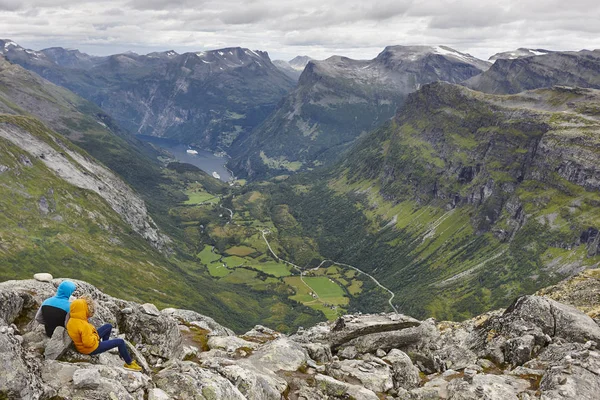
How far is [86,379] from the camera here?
83.7 feet

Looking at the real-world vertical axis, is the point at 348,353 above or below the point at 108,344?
below

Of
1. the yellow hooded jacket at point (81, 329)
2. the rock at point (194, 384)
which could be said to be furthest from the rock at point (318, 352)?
the yellow hooded jacket at point (81, 329)

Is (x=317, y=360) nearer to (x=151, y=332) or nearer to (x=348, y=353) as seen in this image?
(x=348, y=353)

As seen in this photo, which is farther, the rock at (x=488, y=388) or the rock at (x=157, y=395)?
the rock at (x=488, y=388)

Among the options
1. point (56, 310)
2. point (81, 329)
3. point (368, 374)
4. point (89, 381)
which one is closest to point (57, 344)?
point (81, 329)

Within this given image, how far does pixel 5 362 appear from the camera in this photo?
77.4 ft

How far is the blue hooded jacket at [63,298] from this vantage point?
28.0 m

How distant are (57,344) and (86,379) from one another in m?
4.02

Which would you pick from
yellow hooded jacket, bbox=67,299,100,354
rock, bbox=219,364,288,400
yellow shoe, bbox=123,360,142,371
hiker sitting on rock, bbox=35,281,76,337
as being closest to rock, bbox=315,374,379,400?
rock, bbox=219,364,288,400

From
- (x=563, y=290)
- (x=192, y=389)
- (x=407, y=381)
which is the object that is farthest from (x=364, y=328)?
(x=563, y=290)

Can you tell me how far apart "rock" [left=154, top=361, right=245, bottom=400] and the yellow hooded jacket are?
5.74 meters

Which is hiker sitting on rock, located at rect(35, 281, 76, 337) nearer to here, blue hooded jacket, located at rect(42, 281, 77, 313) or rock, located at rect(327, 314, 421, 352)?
blue hooded jacket, located at rect(42, 281, 77, 313)

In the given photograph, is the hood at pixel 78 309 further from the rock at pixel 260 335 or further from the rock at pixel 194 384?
the rock at pixel 260 335

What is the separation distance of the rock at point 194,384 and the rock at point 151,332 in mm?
9420
